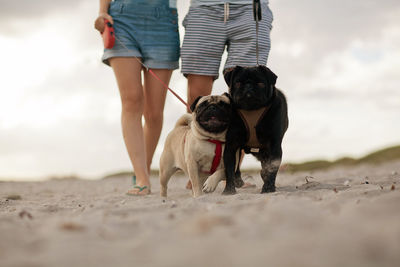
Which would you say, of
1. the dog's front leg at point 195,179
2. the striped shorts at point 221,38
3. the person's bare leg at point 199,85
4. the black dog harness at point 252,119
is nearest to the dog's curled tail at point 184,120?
the person's bare leg at point 199,85

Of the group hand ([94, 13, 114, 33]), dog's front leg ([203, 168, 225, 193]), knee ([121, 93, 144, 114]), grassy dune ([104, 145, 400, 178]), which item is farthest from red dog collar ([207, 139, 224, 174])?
grassy dune ([104, 145, 400, 178])

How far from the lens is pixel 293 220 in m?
2.27

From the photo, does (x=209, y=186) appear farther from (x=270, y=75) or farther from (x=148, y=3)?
(x=148, y=3)

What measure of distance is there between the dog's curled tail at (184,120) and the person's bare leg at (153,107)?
69cm

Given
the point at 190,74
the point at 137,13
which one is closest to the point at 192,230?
the point at 190,74

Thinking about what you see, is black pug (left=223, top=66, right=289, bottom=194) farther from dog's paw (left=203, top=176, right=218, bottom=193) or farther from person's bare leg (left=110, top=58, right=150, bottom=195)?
person's bare leg (left=110, top=58, right=150, bottom=195)

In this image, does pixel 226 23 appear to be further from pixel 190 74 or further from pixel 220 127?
pixel 220 127

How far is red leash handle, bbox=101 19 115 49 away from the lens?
216 inches

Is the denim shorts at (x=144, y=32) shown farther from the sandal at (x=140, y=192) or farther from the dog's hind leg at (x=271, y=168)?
the dog's hind leg at (x=271, y=168)

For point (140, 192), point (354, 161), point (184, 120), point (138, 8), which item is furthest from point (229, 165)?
point (354, 161)

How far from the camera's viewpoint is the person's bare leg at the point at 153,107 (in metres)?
5.93

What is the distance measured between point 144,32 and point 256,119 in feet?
6.88

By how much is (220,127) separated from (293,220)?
2.27m

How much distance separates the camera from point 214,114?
4387 mm
